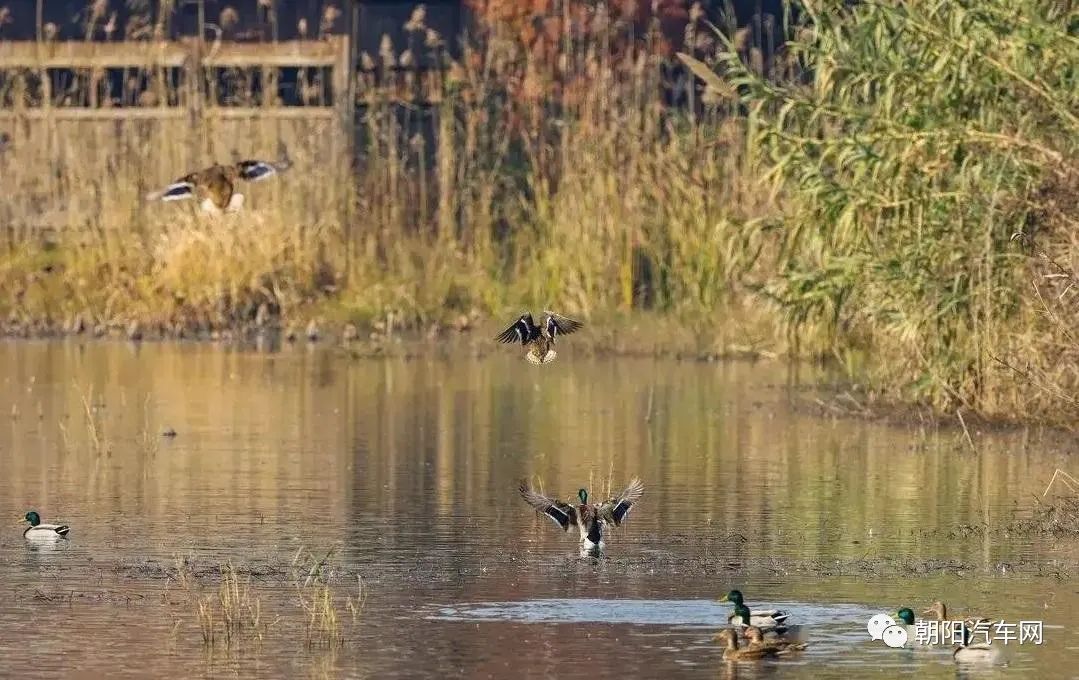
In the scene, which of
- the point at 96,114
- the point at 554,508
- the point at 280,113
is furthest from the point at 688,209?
the point at 554,508

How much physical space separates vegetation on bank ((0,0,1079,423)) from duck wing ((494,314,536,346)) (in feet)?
9.24

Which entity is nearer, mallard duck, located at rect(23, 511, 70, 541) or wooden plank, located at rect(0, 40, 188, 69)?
mallard duck, located at rect(23, 511, 70, 541)

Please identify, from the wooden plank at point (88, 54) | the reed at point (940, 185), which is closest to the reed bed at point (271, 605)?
the reed at point (940, 185)

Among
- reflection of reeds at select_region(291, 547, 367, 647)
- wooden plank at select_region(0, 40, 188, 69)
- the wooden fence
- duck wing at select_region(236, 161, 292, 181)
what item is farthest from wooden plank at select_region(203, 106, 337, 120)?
reflection of reeds at select_region(291, 547, 367, 647)

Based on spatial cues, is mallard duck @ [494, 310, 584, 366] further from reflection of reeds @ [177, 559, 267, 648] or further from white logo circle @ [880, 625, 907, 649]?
white logo circle @ [880, 625, 907, 649]

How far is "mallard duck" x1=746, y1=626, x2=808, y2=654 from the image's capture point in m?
11.0

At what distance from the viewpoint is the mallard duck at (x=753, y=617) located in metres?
11.2

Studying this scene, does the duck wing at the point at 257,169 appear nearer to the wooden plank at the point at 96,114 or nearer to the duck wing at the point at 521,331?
the duck wing at the point at 521,331

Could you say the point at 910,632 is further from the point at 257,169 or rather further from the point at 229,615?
the point at 257,169

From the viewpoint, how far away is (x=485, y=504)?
15617 mm

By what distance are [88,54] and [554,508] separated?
19345 mm

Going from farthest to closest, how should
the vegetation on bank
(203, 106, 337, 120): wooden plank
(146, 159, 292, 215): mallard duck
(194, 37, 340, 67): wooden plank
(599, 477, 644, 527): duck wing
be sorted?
(194, 37, 340, 67): wooden plank
(203, 106, 337, 120): wooden plank
(146, 159, 292, 215): mallard duck
the vegetation on bank
(599, 477, 644, 527): duck wing

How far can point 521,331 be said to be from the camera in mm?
14617

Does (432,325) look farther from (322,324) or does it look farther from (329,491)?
(329,491)
